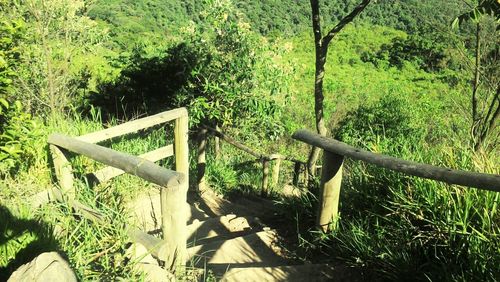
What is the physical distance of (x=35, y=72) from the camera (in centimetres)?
655

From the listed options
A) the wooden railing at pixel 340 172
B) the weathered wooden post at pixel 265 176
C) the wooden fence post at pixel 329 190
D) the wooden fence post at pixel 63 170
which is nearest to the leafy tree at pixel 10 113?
the wooden fence post at pixel 63 170

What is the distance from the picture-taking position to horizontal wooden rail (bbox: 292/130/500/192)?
2459 mm

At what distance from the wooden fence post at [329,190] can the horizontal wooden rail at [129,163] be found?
1247 mm

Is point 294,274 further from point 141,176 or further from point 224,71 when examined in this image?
point 224,71

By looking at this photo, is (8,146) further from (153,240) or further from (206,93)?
(206,93)

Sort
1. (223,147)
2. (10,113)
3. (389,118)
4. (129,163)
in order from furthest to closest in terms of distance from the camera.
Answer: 1. (389,118)
2. (223,147)
3. (10,113)
4. (129,163)

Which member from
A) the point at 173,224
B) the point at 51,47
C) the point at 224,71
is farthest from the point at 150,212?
the point at 51,47

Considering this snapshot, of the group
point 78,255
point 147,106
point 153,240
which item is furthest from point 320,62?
point 78,255

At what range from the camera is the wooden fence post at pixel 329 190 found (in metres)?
3.46

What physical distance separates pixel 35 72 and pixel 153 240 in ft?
15.2

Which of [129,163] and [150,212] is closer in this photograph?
[129,163]

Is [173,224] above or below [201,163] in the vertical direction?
above

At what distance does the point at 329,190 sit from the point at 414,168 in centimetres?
84

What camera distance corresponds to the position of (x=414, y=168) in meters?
2.81
